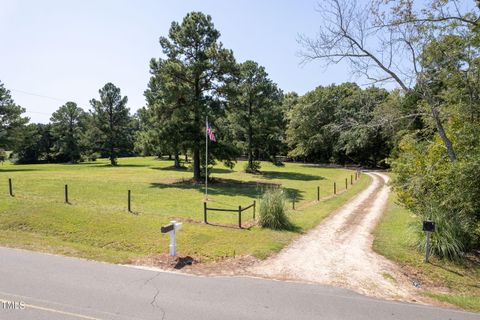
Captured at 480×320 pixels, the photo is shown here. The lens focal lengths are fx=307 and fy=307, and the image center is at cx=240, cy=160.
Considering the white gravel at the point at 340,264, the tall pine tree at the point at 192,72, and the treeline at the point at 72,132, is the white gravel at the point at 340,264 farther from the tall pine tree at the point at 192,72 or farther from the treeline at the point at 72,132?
the treeline at the point at 72,132

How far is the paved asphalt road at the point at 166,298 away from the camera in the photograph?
211 inches

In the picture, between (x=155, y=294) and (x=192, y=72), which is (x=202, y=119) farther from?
(x=155, y=294)

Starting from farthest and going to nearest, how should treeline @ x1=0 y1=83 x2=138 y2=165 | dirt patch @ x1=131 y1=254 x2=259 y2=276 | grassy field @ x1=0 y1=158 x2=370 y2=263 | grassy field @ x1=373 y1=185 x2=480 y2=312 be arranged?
treeline @ x1=0 y1=83 x2=138 y2=165, grassy field @ x1=0 y1=158 x2=370 y2=263, dirt patch @ x1=131 y1=254 x2=259 y2=276, grassy field @ x1=373 y1=185 x2=480 y2=312

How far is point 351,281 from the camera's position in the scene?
757 centimetres

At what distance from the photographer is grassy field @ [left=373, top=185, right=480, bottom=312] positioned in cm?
711

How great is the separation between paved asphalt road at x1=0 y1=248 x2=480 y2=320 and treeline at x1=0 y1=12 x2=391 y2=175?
688 cm

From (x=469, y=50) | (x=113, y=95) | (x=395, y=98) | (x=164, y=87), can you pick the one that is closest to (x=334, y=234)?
(x=395, y=98)

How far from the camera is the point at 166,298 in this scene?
235 inches

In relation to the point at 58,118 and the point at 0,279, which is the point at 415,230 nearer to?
the point at 0,279

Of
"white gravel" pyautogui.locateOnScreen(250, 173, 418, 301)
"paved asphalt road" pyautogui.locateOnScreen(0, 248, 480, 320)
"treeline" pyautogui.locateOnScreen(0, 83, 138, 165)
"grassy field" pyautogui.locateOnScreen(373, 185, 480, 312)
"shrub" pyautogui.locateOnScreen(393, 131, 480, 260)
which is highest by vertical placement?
"treeline" pyautogui.locateOnScreen(0, 83, 138, 165)

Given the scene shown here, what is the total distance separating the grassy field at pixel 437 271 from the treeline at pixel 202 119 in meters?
3.92

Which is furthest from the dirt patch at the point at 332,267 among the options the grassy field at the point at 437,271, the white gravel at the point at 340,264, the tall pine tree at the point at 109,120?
the tall pine tree at the point at 109,120

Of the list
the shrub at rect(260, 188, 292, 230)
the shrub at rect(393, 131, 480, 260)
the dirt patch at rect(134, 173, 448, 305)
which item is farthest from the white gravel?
the shrub at rect(393, 131, 480, 260)

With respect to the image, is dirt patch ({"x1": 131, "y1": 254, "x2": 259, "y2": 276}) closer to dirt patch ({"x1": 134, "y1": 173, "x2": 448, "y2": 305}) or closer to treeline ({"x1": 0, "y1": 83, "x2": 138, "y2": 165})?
dirt patch ({"x1": 134, "y1": 173, "x2": 448, "y2": 305})
